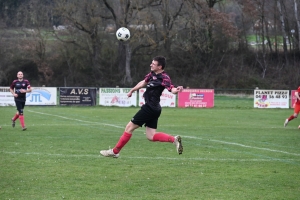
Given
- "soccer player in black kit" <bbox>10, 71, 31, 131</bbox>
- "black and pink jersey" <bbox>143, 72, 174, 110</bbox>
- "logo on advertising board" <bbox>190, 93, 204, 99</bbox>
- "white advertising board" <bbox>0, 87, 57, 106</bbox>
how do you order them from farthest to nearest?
"logo on advertising board" <bbox>190, 93, 204, 99</bbox> < "white advertising board" <bbox>0, 87, 57, 106</bbox> < "soccer player in black kit" <bbox>10, 71, 31, 131</bbox> < "black and pink jersey" <bbox>143, 72, 174, 110</bbox>

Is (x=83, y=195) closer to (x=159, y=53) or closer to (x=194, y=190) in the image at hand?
(x=194, y=190)

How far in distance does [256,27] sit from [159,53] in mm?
11621

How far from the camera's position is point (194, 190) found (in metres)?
9.15

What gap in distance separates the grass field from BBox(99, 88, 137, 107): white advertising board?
14.0 metres

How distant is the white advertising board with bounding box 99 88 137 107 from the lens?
35.6 m

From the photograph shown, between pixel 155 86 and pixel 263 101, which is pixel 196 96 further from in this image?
pixel 155 86

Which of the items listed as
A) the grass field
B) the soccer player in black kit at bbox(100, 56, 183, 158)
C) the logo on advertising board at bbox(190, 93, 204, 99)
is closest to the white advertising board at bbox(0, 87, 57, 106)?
the logo on advertising board at bbox(190, 93, 204, 99)

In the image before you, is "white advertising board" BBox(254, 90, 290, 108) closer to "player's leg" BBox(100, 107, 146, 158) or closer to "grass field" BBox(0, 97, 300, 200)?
"grass field" BBox(0, 97, 300, 200)

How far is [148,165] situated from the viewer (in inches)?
464

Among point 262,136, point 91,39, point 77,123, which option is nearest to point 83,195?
point 262,136

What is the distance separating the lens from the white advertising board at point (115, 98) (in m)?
35.6

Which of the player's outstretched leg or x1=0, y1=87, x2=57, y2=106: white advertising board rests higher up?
x1=0, y1=87, x2=57, y2=106: white advertising board

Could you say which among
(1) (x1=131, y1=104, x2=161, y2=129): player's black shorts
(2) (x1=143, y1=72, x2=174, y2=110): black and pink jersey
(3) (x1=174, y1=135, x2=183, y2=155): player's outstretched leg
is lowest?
(3) (x1=174, y1=135, x2=183, y2=155): player's outstretched leg

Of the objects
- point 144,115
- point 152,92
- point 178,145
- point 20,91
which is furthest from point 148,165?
point 20,91
